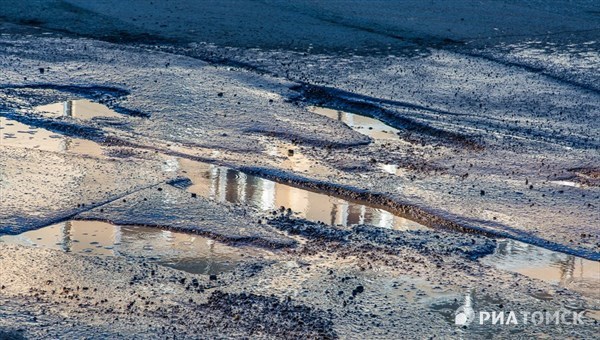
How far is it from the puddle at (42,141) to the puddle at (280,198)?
763 mm

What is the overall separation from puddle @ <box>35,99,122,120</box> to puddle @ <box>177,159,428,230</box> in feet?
4.52

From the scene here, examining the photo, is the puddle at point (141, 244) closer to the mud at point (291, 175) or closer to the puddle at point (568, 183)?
the mud at point (291, 175)

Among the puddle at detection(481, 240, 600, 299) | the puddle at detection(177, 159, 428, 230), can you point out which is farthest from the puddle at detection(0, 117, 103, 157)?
the puddle at detection(481, 240, 600, 299)

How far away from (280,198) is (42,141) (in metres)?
1.95

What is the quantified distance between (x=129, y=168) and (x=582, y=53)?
19.5 ft

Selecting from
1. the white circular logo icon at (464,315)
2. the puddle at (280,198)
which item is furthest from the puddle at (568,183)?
the white circular logo icon at (464,315)

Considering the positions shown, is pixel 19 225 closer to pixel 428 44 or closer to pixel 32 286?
pixel 32 286

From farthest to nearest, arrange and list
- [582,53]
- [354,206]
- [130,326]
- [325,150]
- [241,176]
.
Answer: [582,53], [325,150], [241,176], [354,206], [130,326]

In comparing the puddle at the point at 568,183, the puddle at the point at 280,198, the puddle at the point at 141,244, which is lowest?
the puddle at the point at 141,244

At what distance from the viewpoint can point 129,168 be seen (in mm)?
6980

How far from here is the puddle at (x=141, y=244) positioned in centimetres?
551

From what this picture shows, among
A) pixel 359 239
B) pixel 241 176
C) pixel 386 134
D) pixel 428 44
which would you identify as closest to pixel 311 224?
pixel 359 239

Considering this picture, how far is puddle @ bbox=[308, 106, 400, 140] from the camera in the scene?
8.19 metres

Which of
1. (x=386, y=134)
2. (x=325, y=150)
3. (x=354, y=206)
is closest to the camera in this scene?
(x=354, y=206)
